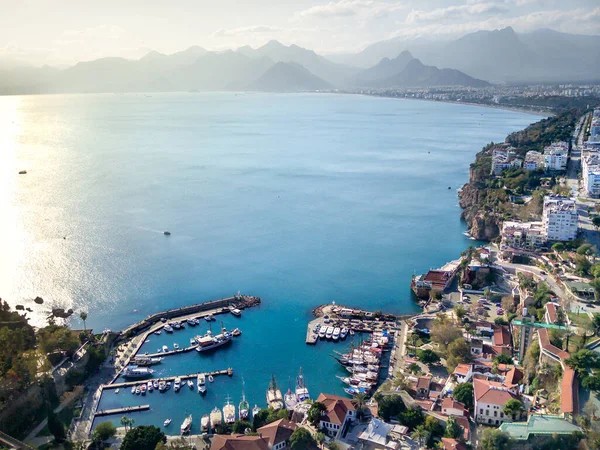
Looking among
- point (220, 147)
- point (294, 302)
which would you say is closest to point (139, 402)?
point (294, 302)

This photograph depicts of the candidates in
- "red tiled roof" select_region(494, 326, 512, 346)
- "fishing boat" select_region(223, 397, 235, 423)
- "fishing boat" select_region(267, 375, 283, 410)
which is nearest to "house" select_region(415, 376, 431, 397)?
"red tiled roof" select_region(494, 326, 512, 346)

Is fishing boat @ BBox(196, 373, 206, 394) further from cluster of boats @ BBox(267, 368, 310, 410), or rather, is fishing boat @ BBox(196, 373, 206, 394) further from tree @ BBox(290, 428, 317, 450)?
tree @ BBox(290, 428, 317, 450)

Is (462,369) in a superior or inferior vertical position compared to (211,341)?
superior

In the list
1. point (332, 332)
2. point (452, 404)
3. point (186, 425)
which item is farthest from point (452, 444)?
point (332, 332)

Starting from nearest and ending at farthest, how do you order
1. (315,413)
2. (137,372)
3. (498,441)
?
(498,441)
(315,413)
(137,372)

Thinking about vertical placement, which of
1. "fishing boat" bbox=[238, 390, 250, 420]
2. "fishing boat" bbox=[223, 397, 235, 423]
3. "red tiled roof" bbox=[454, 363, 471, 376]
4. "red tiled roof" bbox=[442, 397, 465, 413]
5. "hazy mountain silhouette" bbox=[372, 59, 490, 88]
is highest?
"hazy mountain silhouette" bbox=[372, 59, 490, 88]

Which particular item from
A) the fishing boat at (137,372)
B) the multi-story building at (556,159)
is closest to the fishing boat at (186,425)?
the fishing boat at (137,372)

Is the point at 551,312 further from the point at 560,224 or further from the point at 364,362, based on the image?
the point at 560,224

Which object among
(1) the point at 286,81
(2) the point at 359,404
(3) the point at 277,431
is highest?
(1) the point at 286,81
